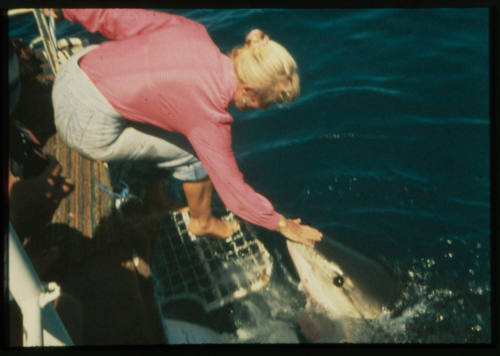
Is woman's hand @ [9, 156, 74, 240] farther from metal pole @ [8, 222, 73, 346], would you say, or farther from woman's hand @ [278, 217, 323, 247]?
woman's hand @ [278, 217, 323, 247]

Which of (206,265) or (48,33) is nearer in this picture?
(48,33)

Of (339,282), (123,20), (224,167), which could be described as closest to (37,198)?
(123,20)

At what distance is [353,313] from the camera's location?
173 centimetres

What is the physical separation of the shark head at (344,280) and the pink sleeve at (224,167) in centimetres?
63

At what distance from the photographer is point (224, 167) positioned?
124cm

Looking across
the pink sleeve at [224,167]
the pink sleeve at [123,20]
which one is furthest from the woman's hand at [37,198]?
the pink sleeve at [224,167]

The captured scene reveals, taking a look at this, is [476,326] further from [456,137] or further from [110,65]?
[110,65]

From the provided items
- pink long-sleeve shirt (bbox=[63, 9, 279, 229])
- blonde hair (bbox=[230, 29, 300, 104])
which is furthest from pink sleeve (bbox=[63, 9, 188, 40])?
blonde hair (bbox=[230, 29, 300, 104])

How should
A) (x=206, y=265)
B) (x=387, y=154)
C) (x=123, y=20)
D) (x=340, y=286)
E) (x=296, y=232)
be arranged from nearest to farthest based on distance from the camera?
(x=123, y=20) < (x=296, y=232) < (x=340, y=286) < (x=206, y=265) < (x=387, y=154)

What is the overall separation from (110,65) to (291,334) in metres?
1.46

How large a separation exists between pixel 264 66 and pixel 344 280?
3.74 feet

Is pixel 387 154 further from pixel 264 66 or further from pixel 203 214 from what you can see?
pixel 264 66

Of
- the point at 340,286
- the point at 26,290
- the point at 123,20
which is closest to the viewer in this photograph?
the point at 26,290

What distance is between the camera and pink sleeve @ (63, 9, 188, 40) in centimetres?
128
